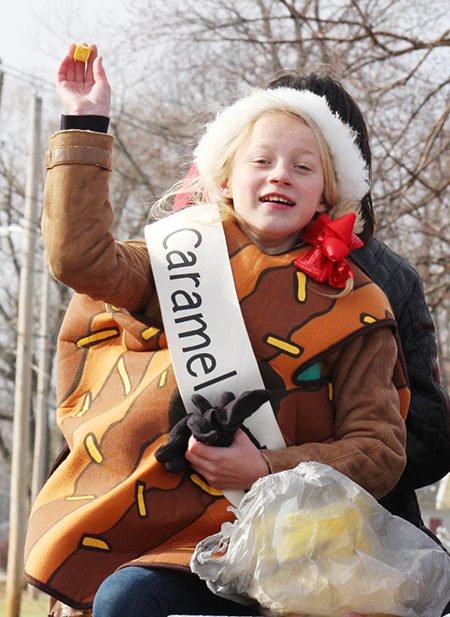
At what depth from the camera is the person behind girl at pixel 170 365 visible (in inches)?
66.7

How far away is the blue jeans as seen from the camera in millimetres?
1549

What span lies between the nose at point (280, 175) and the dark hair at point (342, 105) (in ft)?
1.94

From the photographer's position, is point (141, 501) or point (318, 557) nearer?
point (318, 557)

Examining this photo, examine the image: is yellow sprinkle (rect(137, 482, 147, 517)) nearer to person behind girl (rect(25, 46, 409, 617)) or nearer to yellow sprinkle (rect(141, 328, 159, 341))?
person behind girl (rect(25, 46, 409, 617))

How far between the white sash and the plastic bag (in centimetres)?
26

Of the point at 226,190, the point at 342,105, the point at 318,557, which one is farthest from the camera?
the point at 342,105

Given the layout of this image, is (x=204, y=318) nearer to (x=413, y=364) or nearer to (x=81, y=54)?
(x=81, y=54)

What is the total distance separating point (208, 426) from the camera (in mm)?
1701

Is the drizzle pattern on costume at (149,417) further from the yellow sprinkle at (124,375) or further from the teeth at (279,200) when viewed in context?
the teeth at (279,200)

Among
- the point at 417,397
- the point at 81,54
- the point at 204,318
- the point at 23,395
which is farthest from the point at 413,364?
the point at 23,395

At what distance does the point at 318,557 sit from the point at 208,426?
0.38 meters

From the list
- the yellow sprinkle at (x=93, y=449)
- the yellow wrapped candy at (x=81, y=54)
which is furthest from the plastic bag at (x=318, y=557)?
the yellow wrapped candy at (x=81, y=54)

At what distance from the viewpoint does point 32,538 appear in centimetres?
177

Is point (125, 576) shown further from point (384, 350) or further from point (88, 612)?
point (384, 350)
